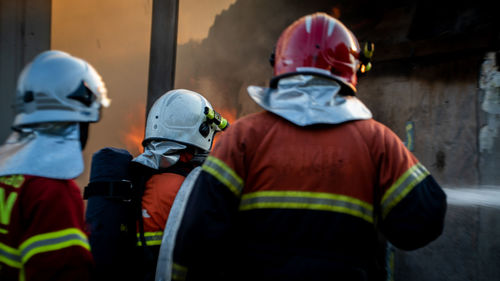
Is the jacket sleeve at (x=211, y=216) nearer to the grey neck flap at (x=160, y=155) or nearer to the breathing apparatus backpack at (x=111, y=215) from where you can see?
the breathing apparatus backpack at (x=111, y=215)

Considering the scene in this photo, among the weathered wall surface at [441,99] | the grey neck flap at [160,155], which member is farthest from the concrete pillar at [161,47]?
the weathered wall surface at [441,99]

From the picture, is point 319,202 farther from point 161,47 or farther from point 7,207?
point 161,47

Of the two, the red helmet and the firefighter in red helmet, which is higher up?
the red helmet

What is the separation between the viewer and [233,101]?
5.98 m

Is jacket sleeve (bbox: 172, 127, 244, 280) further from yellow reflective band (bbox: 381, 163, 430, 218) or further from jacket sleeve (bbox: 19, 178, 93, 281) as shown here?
yellow reflective band (bbox: 381, 163, 430, 218)

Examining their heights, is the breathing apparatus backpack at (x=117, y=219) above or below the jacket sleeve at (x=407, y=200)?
below

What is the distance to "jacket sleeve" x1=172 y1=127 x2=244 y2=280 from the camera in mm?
1480

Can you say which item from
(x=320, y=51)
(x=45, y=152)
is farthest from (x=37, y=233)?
(x=320, y=51)

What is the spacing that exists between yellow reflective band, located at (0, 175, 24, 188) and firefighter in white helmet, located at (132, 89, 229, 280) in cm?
82

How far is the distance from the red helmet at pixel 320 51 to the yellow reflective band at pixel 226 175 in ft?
1.80

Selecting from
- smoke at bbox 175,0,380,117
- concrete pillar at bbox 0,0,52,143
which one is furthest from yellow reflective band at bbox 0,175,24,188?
smoke at bbox 175,0,380,117

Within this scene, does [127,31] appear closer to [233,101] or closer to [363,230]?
[233,101]

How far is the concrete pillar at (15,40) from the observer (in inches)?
127

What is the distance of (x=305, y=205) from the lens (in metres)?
1.45
